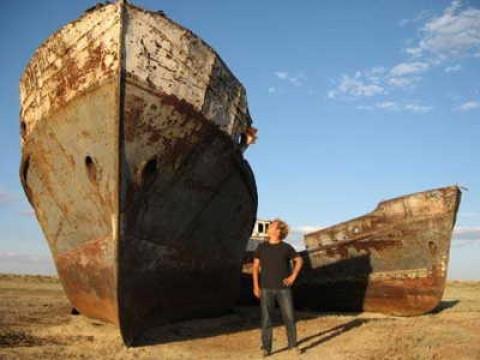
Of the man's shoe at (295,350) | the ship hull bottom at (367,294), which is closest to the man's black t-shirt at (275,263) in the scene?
the man's shoe at (295,350)

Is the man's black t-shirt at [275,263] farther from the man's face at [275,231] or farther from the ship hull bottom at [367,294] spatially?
the ship hull bottom at [367,294]

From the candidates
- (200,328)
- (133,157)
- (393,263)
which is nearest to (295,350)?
(200,328)

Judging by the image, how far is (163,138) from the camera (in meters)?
6.18

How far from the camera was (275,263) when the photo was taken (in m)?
5.34

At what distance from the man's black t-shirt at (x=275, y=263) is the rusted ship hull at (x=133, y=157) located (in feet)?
5.23

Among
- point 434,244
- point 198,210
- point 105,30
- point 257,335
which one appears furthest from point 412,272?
point 105,30

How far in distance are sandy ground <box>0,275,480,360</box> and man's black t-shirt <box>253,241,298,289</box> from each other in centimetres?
80

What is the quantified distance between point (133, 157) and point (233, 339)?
2.76 m

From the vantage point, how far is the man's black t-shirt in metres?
5.34

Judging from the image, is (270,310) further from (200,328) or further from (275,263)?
(200,328)

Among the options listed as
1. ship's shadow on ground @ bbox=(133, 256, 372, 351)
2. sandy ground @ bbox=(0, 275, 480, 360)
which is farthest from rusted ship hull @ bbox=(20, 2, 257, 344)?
ship's shadow on ground @ bbox=(133, 256, 372, 351)

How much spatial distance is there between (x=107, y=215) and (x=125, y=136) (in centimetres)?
99

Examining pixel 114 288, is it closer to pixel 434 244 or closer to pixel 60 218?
pixel 60 218

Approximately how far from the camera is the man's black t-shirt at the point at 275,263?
534 centimetres
